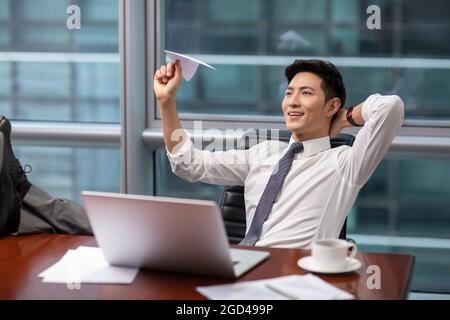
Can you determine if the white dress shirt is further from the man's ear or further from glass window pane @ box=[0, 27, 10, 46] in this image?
glass window pane @ box=[0, 27, 10, 46]

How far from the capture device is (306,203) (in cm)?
232

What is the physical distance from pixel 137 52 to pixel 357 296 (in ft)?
7.14

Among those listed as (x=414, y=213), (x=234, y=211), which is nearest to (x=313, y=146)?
(x=234, y=211)

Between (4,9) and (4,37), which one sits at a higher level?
(4,9)

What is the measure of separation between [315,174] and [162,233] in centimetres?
90

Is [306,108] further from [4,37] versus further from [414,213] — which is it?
[4,37]

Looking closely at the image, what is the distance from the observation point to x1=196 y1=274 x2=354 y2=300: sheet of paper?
1.50 meters

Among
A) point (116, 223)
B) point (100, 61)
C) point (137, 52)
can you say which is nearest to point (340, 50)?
point (137, 52)

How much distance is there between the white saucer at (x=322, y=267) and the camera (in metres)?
1.66

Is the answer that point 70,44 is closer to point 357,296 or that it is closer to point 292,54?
point 292,54

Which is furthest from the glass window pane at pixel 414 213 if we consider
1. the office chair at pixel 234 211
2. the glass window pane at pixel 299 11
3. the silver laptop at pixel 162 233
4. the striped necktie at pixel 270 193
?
the silver laptop at pixel 162 233

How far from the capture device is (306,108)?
237cm

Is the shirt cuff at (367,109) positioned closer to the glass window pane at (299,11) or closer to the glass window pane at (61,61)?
the glass window pane at (299,11)

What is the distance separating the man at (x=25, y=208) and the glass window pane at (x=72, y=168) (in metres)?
1.45
